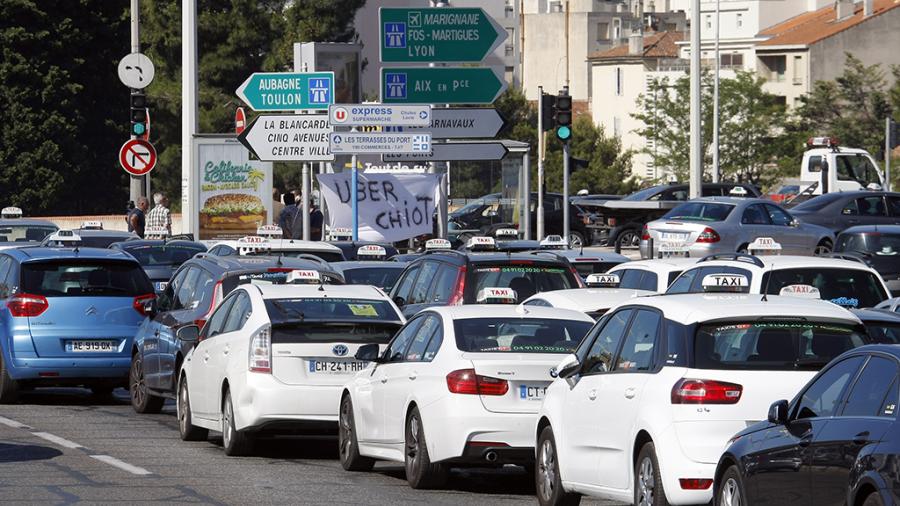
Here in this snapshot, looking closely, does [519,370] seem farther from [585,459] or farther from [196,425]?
[196,425]

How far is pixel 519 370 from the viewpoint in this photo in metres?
13.2

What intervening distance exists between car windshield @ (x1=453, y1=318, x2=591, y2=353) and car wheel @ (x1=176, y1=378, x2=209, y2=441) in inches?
160

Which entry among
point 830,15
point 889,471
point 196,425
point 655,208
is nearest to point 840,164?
point 655,208

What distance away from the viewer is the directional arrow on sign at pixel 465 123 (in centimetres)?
3073

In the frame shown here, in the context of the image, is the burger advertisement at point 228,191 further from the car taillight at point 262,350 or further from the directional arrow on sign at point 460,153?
the car taillight at point 262,350

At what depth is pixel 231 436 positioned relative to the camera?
51.2 feet

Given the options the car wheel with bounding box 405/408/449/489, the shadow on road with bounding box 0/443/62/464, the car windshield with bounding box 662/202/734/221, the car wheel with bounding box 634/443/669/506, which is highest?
the car windshield with bounding box 662/202/734/221

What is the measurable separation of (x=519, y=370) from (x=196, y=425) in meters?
4.52

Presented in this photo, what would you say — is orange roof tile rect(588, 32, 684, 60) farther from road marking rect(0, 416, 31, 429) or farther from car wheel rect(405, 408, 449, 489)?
car wheel rect(405, 408, 449, 489)

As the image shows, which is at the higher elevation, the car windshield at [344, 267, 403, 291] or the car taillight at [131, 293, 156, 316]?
the car windshield at [344, 267, 403, 291]

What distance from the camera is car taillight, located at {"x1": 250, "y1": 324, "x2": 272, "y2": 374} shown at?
1515 cm

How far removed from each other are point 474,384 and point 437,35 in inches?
766

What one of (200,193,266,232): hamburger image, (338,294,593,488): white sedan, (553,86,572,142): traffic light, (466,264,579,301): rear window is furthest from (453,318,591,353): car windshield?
(200,193,266,232): hamburger image

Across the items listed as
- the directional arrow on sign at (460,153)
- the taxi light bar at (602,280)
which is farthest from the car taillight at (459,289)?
the directional arrow on sign at (460,153)
